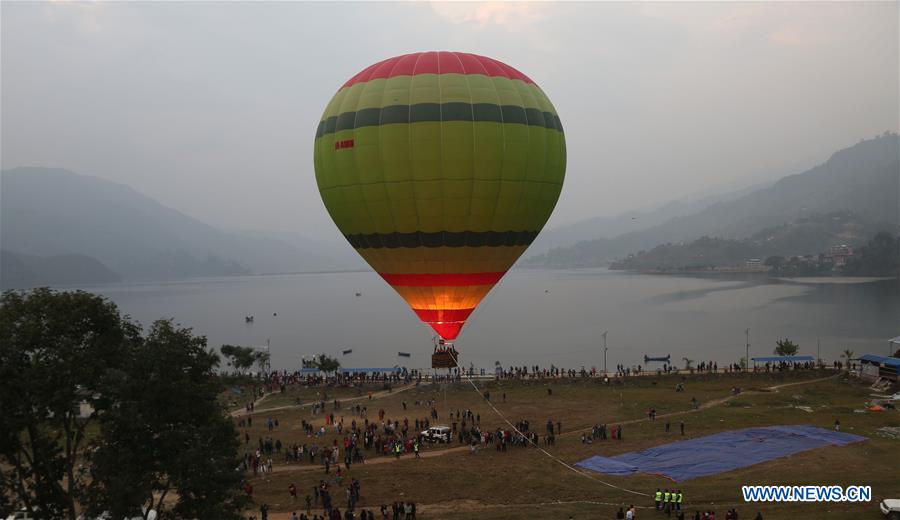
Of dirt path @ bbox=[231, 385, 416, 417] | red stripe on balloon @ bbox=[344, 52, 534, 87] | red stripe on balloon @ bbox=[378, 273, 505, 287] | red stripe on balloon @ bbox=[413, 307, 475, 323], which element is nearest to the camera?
red stripe on balloon @ bbox=[344, 52, 534, 87]

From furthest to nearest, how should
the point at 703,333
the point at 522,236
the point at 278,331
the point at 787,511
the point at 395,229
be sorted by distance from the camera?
the point at 278,331
the point at 703,333
the point at 522,236
the point at 395,229
the point at 787,511

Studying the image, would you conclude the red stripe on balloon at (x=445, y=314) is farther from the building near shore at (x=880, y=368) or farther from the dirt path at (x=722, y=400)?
the building near shore at (x=880, y=368)

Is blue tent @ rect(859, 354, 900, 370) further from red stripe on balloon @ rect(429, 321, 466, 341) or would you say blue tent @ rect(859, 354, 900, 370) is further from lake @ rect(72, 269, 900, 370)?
lake @ rect(72, 269, 900, 370)

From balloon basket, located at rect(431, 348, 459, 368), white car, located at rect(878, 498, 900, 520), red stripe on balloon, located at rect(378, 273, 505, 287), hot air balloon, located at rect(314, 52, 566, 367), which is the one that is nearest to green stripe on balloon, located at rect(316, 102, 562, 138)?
hot air balloon, located at rect(314, 52, 566, 367)

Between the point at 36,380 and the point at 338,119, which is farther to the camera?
the point at 338,119

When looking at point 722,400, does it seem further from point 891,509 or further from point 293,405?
point 293,405

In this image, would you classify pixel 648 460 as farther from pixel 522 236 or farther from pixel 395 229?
pixel 395 229

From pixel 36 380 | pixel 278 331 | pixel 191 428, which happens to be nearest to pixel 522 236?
pixel 191 428
